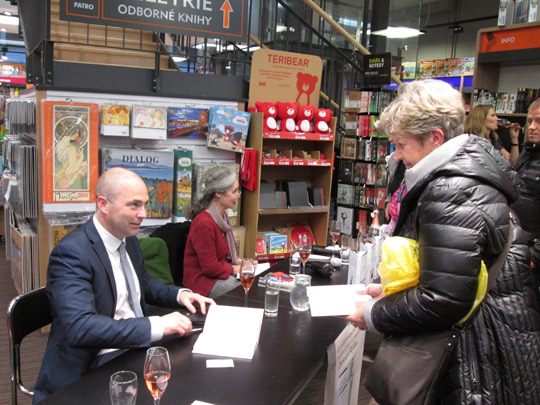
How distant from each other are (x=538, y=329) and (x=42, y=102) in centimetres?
372

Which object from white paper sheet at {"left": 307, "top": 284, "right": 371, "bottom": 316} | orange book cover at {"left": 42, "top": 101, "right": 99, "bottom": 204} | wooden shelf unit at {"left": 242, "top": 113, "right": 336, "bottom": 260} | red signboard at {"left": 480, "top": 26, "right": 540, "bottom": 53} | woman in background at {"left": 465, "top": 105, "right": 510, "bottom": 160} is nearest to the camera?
white paper sheet at {"left": 307, "top": 284, "right": 371, "bottom": 316}

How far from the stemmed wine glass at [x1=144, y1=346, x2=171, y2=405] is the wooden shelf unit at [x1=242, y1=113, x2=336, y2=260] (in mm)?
3485

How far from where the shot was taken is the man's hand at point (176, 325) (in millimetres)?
1819

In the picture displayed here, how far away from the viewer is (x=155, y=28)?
4172 millimetres

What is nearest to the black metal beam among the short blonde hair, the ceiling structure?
the short blonde hair

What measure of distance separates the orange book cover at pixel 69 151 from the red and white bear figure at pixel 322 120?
2316 millimetres

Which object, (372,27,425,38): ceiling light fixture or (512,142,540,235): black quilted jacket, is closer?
(512,142,540,235): black quilted jacket

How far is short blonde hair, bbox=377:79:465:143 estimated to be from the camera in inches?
63.4

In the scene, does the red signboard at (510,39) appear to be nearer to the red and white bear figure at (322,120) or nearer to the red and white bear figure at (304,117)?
the red and white bear figure at (322,120)

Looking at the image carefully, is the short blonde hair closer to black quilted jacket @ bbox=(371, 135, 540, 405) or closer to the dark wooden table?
black quilted jacket @ bbox=(371, 135, 540, 405)

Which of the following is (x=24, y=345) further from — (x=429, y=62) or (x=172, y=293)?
(x=429, y=62)

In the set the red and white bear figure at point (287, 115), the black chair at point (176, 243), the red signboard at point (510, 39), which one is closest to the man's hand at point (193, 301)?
the black chair at point (176, 243)

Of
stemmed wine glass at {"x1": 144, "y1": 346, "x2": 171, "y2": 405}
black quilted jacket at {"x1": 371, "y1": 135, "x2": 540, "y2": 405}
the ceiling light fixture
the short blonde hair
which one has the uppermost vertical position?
the ceiling light fixture

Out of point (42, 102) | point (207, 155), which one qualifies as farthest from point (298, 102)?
point (42, 102)
